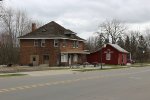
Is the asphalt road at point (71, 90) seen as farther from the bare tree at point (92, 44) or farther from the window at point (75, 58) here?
the bare tree at point (92, 44)

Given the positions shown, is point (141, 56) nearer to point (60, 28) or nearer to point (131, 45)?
point (131, 45)

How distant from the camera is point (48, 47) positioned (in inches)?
2773

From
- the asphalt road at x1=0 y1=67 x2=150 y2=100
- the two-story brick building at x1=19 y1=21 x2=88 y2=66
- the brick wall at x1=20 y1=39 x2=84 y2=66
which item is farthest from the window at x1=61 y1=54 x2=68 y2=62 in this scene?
the asphalt road at x1=0 y1=67 x2=150 y2=100

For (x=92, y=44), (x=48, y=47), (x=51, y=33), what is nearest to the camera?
(x=48, y=47)

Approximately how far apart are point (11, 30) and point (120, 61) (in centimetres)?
2796

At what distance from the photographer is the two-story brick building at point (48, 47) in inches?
2741

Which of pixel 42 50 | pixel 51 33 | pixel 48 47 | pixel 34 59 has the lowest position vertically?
pixel 34 59

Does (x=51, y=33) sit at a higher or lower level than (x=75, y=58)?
higher

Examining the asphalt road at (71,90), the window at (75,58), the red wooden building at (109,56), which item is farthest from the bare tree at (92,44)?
the asphalt road at (71,90)

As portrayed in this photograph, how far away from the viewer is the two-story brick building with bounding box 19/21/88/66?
69625 mm

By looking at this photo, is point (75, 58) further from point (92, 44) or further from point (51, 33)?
point (92, 44)

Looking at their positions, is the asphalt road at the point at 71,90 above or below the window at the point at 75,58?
below

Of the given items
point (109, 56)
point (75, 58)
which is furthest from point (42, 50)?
point (109, 56)

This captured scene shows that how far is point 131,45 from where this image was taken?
130500 millimetres
